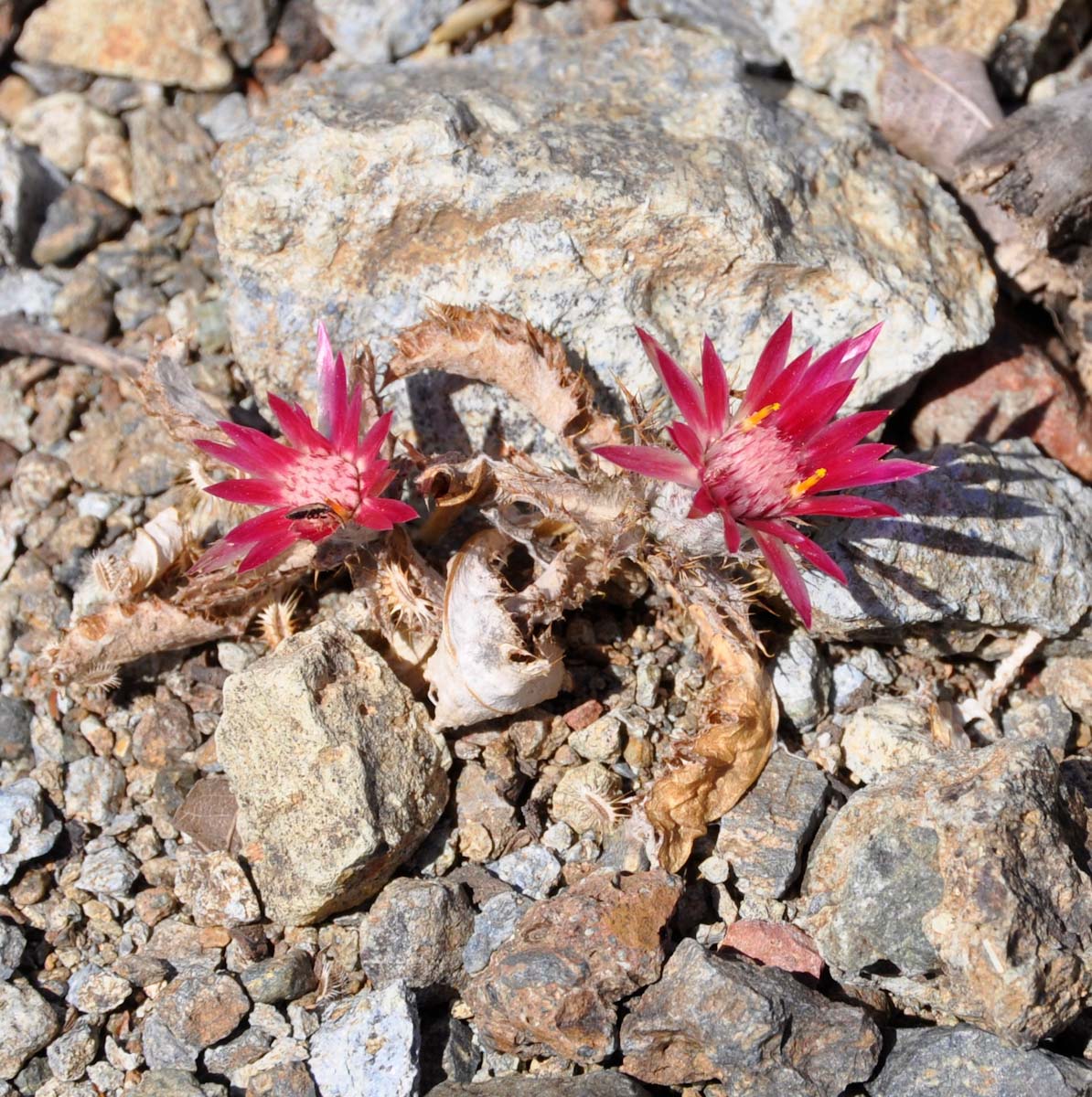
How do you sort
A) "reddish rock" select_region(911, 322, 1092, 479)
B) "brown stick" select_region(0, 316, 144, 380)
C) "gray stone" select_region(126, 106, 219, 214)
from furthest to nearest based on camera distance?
"gray stone" select_region(126, 106, 219, 214) → "brown stick" select_region(0, 316, 144, 380) → "reddish rock" select_region(911, 322, 1092, 479)

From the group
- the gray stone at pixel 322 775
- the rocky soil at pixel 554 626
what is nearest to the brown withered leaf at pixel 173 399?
the rocky soil at pixel 554 626

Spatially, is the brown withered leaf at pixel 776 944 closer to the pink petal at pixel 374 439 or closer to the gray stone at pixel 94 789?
the pink petal at pixel 374 439

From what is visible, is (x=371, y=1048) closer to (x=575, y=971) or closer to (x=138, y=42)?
(x=575, y=971)

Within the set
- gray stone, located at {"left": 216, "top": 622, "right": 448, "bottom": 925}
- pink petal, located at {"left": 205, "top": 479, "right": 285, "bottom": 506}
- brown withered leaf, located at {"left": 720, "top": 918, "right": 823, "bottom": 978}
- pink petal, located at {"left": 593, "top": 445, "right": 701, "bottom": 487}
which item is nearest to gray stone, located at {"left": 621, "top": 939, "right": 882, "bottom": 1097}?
brown withered leaf, located at {"left": 720, "top": 918, "right": 823, "bottom": 978}

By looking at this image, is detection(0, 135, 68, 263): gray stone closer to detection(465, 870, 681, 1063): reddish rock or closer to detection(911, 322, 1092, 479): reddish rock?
detection(465, 870, 681, 1063): reddish rock

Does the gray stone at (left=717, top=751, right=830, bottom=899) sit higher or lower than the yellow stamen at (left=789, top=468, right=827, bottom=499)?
lower

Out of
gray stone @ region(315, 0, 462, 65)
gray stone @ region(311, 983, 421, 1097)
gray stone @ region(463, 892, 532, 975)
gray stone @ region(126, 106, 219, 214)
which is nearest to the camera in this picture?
gray stone @ region(311, 983, 421, 1097)
